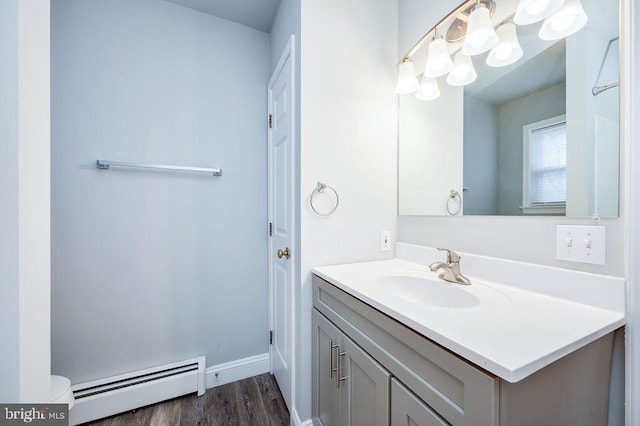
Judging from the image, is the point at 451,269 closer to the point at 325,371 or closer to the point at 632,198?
the point at 632,198

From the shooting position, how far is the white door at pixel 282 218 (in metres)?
1.34

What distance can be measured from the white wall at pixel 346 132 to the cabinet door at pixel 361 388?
1.14 feet

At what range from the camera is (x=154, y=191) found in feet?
4.95

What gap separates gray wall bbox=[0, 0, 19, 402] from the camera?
0.83 metres

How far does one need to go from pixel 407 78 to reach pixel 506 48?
0.43 metres

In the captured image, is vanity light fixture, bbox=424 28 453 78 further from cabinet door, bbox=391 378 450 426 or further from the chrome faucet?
cabinet door, bbox=391 378 450 426

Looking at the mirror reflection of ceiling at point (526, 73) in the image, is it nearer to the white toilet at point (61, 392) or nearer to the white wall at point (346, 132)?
the white wall at point (346, 132)

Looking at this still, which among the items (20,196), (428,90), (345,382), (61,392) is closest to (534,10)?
(428,90)

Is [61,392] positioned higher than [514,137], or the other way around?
[514,137]

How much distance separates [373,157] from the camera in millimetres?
1385

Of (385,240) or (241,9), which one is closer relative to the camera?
(385,240)

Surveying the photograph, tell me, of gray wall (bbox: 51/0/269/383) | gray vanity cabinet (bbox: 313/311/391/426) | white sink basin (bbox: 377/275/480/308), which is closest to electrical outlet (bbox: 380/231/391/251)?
white sink basin (bbox: 377/275/480/308)

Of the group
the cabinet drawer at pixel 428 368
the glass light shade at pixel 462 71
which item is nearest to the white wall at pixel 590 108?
the glass light shade at pixel 462 71

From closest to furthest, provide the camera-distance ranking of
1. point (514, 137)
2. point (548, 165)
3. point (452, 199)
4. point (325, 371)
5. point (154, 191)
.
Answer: point (548, 165)
point (514, 137)
point (325, 371)
point (452, 199)
point (154, 191)
